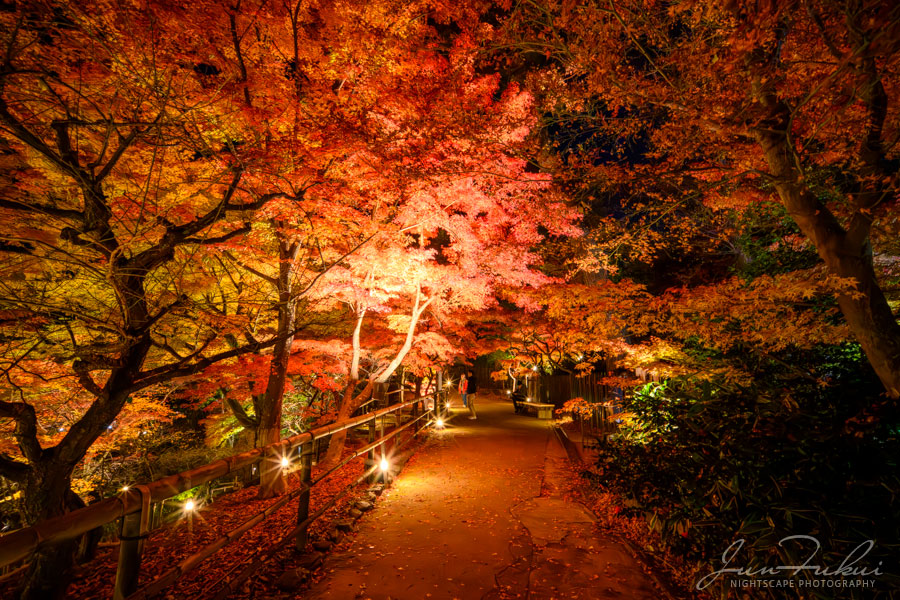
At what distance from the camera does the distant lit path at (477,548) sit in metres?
3.62

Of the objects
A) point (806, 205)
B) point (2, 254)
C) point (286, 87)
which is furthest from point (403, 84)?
point (806, 205)

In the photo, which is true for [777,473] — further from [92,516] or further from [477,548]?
[92,516]

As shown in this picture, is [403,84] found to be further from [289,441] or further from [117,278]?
[289,441]

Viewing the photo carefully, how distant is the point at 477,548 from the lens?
4473 mm

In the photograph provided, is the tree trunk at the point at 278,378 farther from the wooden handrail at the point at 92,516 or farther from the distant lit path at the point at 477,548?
the wooden handrail at the point at 92,516

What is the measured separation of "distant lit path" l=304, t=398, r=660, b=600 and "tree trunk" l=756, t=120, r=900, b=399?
9.75 feet

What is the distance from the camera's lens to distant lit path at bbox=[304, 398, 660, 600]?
142 inches

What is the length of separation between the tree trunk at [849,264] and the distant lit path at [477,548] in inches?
117

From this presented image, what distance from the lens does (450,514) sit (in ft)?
18.3

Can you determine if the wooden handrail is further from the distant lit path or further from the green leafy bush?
the green leafy bush

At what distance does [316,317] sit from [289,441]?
9.50 meters

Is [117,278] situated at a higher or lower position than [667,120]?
lower


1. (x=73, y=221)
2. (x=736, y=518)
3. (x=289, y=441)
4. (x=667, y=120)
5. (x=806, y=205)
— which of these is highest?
(x=667, y=120)

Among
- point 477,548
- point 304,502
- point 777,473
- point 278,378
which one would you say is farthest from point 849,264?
point 278,378
